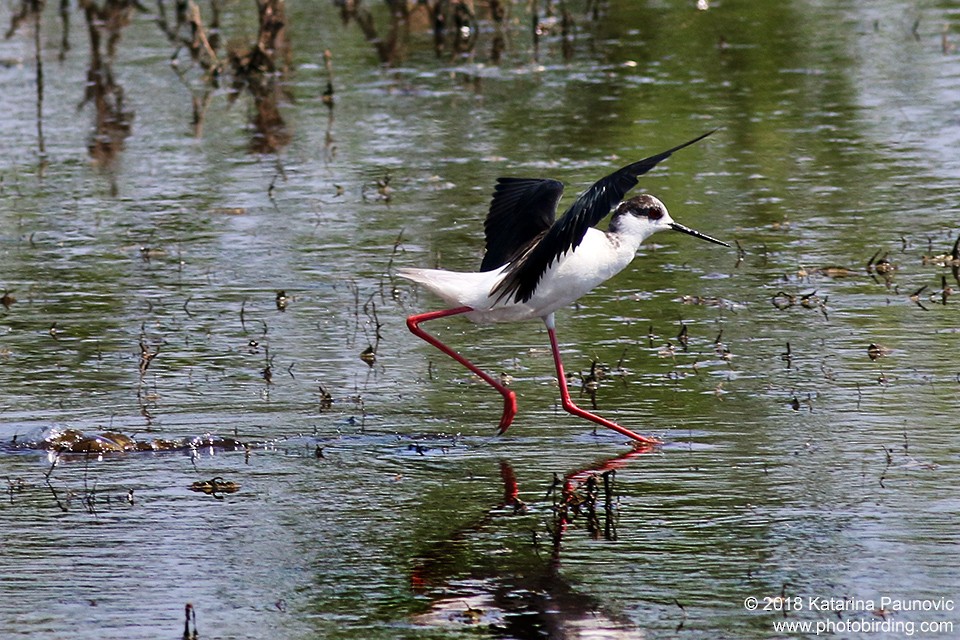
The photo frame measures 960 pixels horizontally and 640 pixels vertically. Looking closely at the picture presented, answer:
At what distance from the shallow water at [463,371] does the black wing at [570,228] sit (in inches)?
24.0

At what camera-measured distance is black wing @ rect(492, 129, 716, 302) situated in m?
6.70

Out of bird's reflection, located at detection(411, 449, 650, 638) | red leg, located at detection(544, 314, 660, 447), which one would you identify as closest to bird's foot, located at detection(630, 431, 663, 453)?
red leg, located at detection(544, 314, 660, 447)

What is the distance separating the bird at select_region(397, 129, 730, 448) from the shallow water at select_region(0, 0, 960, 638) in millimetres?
250

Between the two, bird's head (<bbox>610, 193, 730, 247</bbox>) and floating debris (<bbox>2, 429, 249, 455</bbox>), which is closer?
floating debris (<bbox>2, 429, 249, 455</bbox>)

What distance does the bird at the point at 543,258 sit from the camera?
6.94 metres

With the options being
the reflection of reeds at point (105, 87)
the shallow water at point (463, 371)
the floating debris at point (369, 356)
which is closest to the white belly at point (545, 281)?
the shallow water at point (463, 371)

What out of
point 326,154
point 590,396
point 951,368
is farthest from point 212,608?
point 326,154

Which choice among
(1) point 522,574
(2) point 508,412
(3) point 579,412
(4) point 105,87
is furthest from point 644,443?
(4) point 105,87

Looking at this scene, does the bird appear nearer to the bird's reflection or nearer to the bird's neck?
the bird's neck

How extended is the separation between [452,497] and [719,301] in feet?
10.5

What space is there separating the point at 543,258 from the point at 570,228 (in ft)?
0.82

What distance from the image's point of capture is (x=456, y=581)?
5.47 meters

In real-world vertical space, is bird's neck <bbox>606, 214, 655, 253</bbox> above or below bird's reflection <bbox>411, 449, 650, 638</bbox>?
above

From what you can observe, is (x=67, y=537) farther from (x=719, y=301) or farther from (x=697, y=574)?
(x=719, y=301)
